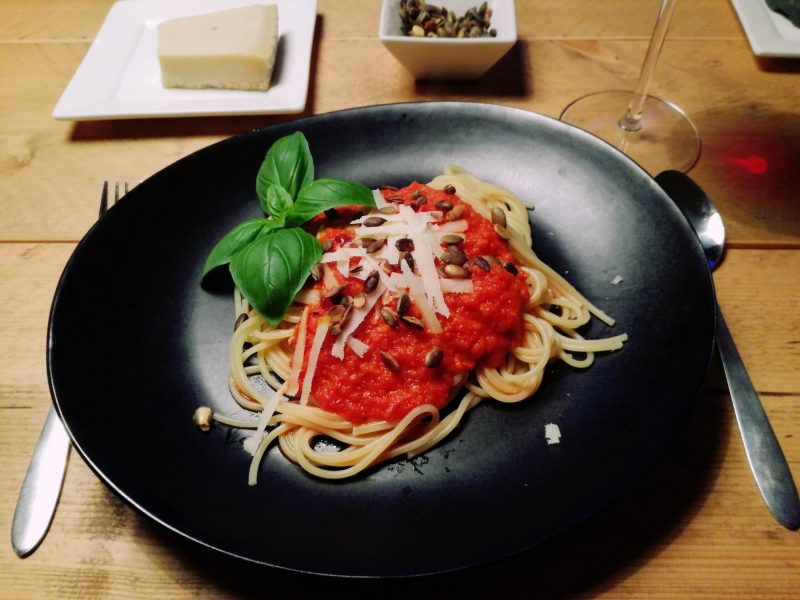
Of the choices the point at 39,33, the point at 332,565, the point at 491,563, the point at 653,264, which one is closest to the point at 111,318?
the point at 332,565

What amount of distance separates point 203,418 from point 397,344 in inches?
24.8

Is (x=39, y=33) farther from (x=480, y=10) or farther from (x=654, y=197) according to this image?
(x=654, y=197)

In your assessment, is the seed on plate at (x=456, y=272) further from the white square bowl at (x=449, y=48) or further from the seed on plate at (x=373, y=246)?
the white square bowl at (x=449, y=48)

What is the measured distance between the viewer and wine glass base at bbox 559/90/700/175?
2787 millimetres

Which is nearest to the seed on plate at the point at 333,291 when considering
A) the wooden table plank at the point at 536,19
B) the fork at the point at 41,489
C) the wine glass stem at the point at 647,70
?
the fork at the point at 41,489

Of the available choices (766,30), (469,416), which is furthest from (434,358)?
(766,30)

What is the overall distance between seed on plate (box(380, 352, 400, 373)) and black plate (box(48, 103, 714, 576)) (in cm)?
28

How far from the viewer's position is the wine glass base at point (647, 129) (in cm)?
279

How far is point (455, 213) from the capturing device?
2.08 m

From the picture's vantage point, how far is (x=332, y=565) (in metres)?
1.46

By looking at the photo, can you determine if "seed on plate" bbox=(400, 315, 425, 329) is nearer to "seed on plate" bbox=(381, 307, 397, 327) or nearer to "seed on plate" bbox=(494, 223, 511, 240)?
"seed on plate" bbox=(381, 307, 397, 327)

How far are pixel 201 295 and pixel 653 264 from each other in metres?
1.56

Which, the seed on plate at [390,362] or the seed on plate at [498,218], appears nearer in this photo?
the seed on plate at [390,362]

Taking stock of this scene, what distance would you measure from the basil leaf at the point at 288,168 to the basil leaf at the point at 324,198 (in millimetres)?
113
